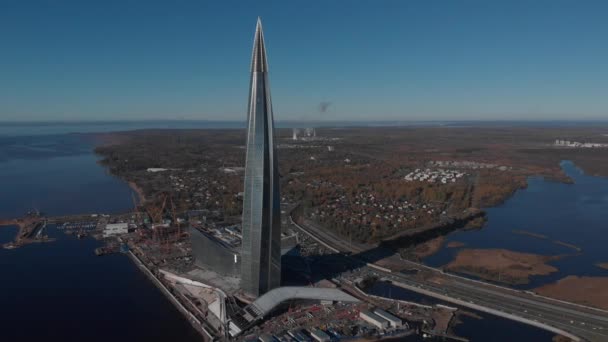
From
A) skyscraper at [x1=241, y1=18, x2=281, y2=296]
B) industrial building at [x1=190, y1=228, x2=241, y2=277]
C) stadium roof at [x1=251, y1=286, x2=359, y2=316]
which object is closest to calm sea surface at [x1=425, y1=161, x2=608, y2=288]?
stadium roof at [x1=251, y1=286, x2=359, y2=316]

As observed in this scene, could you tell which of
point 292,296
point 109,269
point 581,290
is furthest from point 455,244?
point 109,269

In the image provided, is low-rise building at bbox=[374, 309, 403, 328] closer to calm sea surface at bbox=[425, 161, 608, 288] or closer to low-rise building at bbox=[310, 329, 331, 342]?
low-rise building at bbox=[310, 329, 331, 342]

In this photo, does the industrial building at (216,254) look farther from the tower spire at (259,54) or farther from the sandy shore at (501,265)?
the sandy shore at (501,265)

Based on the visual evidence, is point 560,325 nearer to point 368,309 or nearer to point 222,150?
point 368,309

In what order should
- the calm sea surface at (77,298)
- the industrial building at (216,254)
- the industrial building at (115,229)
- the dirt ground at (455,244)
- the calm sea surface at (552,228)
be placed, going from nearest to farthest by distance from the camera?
the calm sea surface at (77,298) < the industrial building at (216,254) < the calm sea surface at (552,228) < the dirt ground at (455,244) < the industrial building at (115,229)

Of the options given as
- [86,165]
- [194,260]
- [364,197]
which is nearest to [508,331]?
[194,260]

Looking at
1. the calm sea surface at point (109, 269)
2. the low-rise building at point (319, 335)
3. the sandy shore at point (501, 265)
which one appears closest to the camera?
the low-rise building at point (319, 335)

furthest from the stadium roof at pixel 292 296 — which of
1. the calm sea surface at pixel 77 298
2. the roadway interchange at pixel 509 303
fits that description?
the roadway interchange at pixel 509 303
